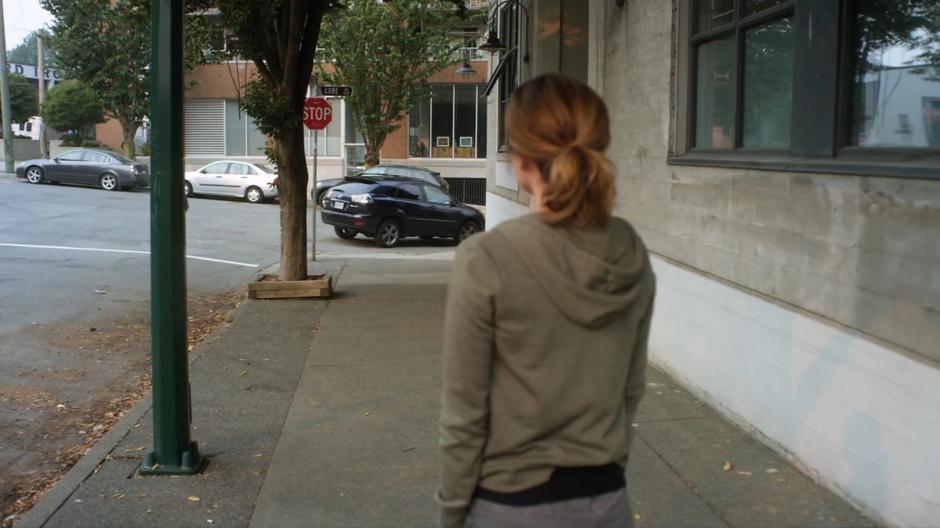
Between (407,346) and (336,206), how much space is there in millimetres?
12137

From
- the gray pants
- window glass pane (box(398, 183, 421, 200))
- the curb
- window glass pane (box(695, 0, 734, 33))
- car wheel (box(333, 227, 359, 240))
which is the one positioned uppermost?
window glass pane (box(695, 0, 734, 33))

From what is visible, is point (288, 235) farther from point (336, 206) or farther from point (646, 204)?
point (336, 206)

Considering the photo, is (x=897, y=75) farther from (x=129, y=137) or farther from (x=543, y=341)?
(x=129, y=137)

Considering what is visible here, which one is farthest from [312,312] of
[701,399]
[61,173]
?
[61,173]

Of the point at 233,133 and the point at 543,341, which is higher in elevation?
the point at 233,133

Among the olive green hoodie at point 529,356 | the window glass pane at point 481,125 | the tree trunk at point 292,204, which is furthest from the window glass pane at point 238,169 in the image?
the olive green hoodie at point 529,356

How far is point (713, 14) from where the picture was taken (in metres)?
6.47

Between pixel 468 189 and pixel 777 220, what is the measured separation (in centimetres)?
3204

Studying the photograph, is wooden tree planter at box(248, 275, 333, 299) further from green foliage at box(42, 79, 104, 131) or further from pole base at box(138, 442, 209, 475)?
green foliage at box(42, 79, 104, 131)

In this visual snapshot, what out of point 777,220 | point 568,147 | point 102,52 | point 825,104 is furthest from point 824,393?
point 102,52

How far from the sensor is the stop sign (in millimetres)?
16141

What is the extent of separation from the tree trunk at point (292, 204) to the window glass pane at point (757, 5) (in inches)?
273

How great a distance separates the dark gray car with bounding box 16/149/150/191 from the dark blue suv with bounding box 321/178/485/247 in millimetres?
12906

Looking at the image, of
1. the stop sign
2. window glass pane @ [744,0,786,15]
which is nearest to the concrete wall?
window glass pane @ [744,0,786,15]
